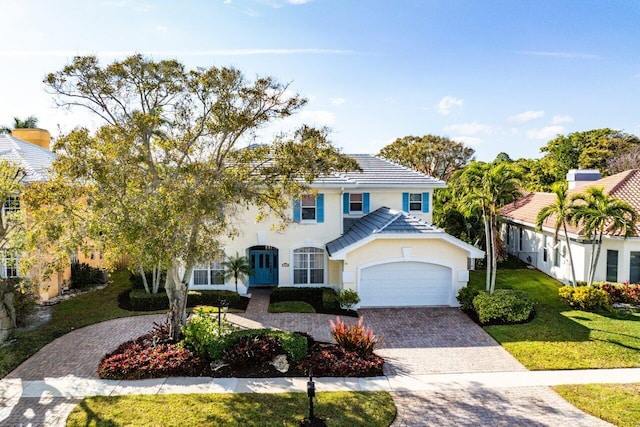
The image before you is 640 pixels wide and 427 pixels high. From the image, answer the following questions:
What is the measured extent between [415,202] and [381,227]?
5211 mm

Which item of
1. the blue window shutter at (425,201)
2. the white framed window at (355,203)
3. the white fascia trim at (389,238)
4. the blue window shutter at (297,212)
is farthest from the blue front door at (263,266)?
the blue window shutter at (425,201)

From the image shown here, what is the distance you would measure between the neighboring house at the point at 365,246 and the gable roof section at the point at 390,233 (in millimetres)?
41

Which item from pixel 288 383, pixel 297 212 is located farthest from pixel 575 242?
pixel 288 383

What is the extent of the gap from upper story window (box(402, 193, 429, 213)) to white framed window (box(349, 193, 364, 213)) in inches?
94.3

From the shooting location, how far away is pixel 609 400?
10.4 meters

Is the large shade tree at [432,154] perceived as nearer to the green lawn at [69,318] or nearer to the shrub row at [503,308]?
the shrub row at [503,308]

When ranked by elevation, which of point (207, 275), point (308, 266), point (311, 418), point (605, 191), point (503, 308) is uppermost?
point (605, 191)

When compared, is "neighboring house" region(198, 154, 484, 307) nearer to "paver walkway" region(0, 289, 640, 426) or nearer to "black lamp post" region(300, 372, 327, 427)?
"paver walkway" region(0, 289, 640, 426)

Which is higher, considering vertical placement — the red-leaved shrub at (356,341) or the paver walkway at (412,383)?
the red-leaved shrub at (356,341)

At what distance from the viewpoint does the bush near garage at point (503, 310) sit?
1608cm

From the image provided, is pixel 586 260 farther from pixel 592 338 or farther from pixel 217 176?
pixel 217 176

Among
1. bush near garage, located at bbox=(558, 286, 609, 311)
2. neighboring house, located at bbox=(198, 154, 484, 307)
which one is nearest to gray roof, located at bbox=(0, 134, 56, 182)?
neighboring house, located at bbox=(198, 154, 484, 307)

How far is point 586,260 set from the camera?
19922 millimetres

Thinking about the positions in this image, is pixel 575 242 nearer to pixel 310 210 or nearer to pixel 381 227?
pixel 381 227
